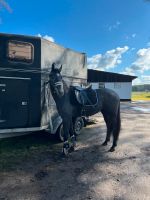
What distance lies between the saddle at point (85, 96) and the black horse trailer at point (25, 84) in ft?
2.69

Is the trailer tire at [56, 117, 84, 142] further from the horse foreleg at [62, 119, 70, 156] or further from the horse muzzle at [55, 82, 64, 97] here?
the horse muzzle at [55, 82, 64, 97]

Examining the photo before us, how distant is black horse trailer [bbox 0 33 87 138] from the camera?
5.23 m

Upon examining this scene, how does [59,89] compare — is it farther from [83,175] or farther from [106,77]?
[106,77]

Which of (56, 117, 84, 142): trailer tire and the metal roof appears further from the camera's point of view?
the metal roof

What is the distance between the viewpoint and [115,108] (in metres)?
6.29

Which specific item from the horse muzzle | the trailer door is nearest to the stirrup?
the trailer door

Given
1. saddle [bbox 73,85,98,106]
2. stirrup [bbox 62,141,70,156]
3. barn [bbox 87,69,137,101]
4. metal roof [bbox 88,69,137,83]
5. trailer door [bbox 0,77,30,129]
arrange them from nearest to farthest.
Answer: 1. trailer door [bbox 0,77,30,129]
2. stirrup [bbox 62,141,70,156]
3. saddle [bbox 73,85,98,106]
4. metal roof [bbox 88,69,137,83]
5. barn [bbox 87,69,137,101]

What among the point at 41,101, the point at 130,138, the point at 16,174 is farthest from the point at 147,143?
the point at 16,174

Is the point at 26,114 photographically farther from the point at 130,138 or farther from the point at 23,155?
the point at 130,138

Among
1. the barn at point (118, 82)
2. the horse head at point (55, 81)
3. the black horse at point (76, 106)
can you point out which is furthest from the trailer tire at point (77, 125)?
the barn at point (118, 82)

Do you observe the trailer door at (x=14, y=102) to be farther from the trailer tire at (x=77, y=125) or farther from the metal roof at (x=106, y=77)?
the metal roof at (x=106, y=77)

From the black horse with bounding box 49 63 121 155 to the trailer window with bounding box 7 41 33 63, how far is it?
74cm

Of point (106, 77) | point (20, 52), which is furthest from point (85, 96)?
point (106, 77)

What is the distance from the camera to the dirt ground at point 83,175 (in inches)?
144
